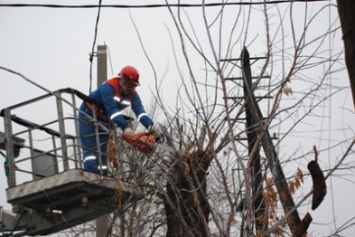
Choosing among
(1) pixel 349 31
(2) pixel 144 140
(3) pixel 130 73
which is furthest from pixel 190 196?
(1) pixel 349 31

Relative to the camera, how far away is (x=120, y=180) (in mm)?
7004

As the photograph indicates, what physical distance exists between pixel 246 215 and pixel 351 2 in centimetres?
255

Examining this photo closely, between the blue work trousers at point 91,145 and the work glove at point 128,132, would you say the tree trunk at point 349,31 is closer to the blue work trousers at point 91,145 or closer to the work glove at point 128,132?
the work glove at point 128,132

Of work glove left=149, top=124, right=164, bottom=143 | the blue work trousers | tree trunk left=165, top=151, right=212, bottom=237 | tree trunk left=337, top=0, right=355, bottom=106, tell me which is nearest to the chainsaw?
work glove left=149, top=124, right=164, bottom=143

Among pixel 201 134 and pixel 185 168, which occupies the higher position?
pixel 201 134

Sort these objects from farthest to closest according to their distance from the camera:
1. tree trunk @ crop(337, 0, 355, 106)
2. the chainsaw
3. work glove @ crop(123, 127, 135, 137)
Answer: work glove @ crop(123, 127, 135, 137), the chainsaw, tree trunk @ crop(337, 0, 355, 106)

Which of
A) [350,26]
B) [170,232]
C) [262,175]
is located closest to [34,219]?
[170,232]

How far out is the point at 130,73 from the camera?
7.94 meters

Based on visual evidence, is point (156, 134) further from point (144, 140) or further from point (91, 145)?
point (91, 145)

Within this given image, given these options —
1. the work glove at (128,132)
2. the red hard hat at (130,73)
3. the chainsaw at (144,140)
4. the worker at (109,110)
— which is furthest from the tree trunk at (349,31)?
the red hard hat at (130,73)

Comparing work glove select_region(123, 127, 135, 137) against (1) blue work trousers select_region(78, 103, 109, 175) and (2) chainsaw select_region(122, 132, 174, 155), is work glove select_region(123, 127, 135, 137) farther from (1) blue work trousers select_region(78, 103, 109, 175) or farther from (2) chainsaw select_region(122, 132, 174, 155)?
(1) blue work trousers select_region(78, 103, 109, 175)

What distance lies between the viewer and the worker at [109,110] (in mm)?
7320

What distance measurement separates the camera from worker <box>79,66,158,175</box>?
732 cm

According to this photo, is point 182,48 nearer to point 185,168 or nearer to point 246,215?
point 185,168
